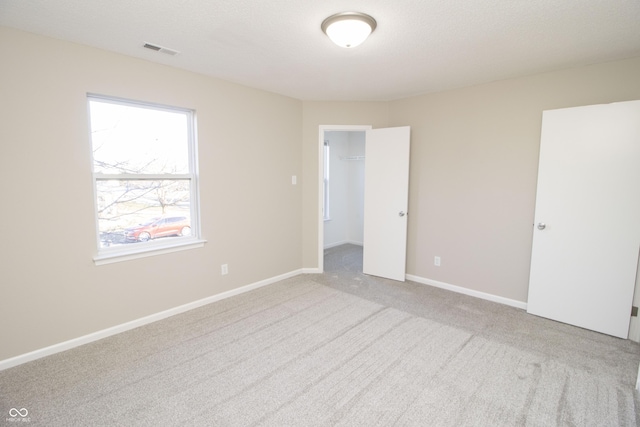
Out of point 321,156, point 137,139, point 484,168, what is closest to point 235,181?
point 137,139

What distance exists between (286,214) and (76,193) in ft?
7.68

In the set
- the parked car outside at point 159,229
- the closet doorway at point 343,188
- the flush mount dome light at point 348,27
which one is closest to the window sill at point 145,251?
the parked car outside at point 159,229

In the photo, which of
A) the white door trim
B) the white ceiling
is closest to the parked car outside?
the white ceiling

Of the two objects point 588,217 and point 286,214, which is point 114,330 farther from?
point 588,217

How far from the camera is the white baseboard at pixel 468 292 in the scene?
339 centimetres

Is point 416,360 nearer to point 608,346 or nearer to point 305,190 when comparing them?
point 608,346

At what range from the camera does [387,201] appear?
13.8 ft

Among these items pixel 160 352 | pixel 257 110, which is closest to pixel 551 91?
pixel 257 110

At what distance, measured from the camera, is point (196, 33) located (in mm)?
2277

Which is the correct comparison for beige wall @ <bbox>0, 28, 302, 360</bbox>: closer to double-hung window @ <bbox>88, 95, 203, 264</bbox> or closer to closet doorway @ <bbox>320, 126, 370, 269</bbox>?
double-hung window @ <bbox>88, 95, 203, 264</bbox>

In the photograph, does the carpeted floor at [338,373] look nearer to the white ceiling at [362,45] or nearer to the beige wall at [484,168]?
the beige wall at [484,168]

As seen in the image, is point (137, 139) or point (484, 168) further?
point (484, 168)

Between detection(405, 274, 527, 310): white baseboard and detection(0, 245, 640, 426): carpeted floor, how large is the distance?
200mm

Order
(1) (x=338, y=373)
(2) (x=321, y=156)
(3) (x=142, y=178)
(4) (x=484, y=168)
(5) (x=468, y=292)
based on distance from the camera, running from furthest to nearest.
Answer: (2) (x=321, y=156) → (5) (x=468, y=292) → (4) (x=484, y=168) → (3) (x=142, y=178) → (1) (x=338, y=373)
